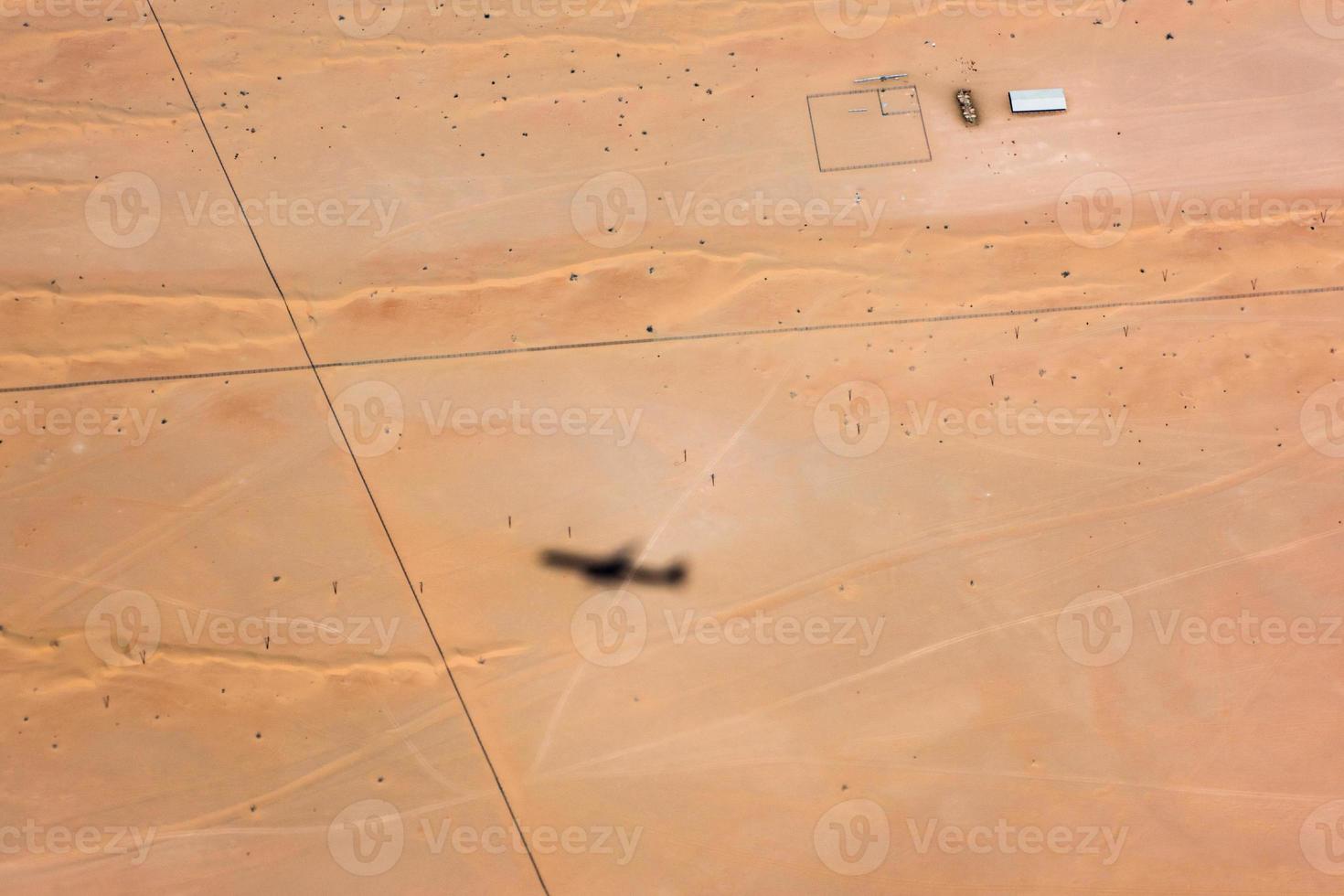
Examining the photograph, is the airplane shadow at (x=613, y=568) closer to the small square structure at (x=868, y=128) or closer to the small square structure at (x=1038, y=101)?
the small square structure at (x=868, y=128)

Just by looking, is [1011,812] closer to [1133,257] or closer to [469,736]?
[469,736]

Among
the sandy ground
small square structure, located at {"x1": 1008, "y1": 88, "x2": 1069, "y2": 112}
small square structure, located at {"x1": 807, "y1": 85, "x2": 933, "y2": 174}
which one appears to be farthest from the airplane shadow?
small square structure, located at {"x1": 1008, "y1": 88, "x2": 1069, "y2": 112}

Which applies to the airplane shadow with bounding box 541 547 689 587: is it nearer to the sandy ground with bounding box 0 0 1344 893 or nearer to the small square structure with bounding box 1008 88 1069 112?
the sandy ground with bounding box 0 0 1344 893

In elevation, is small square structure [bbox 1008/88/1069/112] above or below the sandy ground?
above

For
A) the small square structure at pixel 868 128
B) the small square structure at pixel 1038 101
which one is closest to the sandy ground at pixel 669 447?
the small square structure at pixel 868 128

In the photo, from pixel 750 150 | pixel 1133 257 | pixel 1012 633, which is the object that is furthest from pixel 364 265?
pixel 1133 257

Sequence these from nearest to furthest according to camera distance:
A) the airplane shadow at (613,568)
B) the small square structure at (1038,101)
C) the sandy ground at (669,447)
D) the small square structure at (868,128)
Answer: the sandy ground at (669,447) < the airplane shadow at (613,568) < the small square structure at (868,128) < the small square structure at (1038,101)
